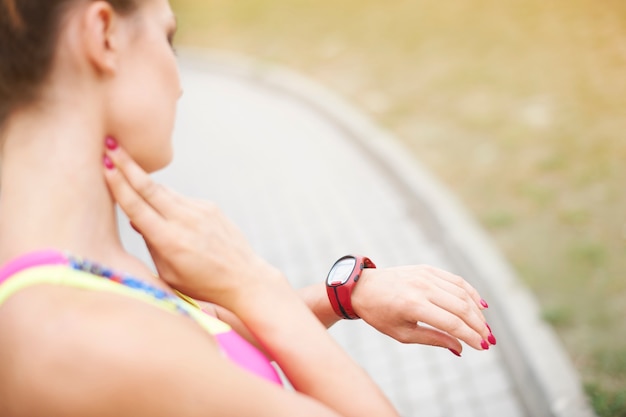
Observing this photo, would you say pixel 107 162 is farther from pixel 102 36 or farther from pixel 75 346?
pixel 75 346

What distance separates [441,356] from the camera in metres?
Answer: 4.04

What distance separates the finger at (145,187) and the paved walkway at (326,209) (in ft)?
8.02

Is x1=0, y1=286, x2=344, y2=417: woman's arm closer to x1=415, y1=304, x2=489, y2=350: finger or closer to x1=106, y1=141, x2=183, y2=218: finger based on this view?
x1=106, y1=141, x2=183, y2=218: finger

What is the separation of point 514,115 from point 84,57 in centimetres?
576

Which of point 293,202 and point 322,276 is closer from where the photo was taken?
point 322,276

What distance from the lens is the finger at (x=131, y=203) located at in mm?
1457

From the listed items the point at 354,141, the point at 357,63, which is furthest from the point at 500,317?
the point at 357,63

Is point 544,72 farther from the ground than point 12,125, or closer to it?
farther from the ground

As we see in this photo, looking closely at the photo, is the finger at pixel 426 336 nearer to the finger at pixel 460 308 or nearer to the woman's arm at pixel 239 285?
the finger at pixel 460 308

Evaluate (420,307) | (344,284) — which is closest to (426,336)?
(420,307)

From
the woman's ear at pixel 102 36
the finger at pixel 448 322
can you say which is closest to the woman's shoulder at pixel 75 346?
the woman's ear at pixel 102 36

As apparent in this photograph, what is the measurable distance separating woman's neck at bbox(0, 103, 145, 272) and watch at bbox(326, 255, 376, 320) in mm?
589

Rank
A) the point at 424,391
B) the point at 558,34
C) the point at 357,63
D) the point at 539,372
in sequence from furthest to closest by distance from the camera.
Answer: the point at 357,63 → the point at 558,34 → the point at 424,391 → the point at 539,372

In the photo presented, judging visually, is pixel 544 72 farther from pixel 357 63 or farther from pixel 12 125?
pixel 12 125
